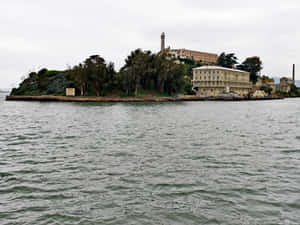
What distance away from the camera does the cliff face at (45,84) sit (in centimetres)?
9188

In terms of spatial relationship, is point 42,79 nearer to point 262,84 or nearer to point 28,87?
point 28,87

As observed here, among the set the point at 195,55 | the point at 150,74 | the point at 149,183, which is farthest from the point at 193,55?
the point at 149,183

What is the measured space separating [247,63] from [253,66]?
12.5ft

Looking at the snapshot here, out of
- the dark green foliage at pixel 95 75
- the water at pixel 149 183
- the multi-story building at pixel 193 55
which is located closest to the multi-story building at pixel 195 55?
the multi-story building at pixel 193 55

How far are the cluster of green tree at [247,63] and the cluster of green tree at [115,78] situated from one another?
66.6 metres

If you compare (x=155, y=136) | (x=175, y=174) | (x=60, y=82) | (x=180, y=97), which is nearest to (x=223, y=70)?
(x=180, y=97)

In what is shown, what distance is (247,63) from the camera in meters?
154

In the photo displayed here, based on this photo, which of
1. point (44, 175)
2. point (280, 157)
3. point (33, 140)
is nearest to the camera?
point (44, 175)

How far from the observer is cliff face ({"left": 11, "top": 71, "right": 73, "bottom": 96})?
9188 cm

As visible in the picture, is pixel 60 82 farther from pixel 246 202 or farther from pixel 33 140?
pixel 246 202

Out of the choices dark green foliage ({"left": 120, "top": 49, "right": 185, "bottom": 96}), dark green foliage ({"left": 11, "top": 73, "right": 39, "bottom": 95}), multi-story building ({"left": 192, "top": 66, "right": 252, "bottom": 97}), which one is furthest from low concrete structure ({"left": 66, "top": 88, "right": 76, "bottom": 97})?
multi-story building ({"left": 192, "top": 66, "right": 252, "bottom": 97})

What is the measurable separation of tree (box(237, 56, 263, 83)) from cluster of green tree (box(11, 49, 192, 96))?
7202 cm

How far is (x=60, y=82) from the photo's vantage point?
307 ft

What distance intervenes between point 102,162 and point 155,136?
23.2 ft
